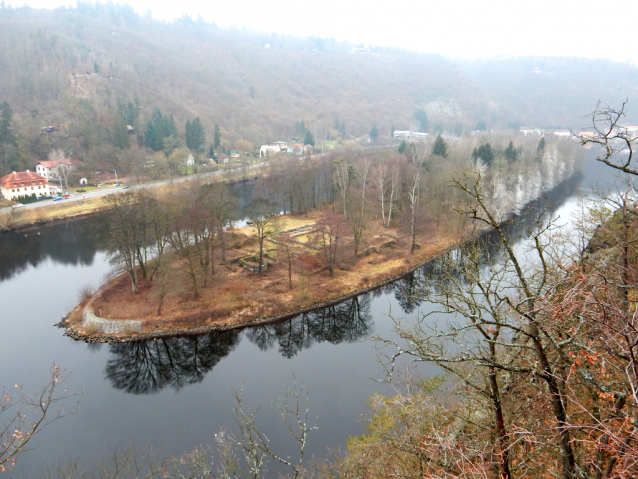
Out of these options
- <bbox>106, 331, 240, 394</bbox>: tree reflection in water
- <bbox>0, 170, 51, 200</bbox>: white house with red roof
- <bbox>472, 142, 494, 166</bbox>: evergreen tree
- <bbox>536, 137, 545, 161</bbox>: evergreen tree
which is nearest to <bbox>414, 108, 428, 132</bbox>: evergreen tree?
<bbox>536, 137, 545, 161</bbox>: evergreen tree

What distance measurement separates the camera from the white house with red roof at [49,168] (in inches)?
2275

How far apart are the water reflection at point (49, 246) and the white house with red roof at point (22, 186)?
Result: 37.6 ft

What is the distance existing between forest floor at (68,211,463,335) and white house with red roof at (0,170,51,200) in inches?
1288

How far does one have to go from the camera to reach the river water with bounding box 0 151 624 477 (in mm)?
15844

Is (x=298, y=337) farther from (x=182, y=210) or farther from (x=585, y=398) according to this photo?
(x=585, y=398)

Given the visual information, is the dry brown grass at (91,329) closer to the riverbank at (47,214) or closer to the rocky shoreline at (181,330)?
the rocky shoreline at (181,330)

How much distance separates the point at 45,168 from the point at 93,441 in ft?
183

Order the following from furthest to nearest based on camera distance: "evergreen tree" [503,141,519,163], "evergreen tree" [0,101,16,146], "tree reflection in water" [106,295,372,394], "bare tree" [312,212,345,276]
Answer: "evergreen tree" [0,101,16,146], "evergreen tree" [503,141,519,163], "bare tree" [312,212,345,276], "tree reflection in water" [106,295,372,394]

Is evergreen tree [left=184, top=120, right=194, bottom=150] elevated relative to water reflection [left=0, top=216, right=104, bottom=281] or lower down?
elevated

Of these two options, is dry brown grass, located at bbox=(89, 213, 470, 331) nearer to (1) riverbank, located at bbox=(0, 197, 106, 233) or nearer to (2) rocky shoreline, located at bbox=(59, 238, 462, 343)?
(2) rocky shoreline, located at bbox=(59, 238, 462, 343)

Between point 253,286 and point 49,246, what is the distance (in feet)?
76.3

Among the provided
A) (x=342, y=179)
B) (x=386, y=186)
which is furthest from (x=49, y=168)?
(x=386, y=186)

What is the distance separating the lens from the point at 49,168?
58406 mm

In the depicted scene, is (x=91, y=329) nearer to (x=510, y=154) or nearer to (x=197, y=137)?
(x=510, y=154)
